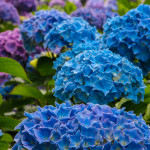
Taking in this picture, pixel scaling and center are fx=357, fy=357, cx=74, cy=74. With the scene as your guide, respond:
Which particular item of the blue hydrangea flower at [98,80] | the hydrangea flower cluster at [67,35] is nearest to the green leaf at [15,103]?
the hydrangea flower cluster at [67,35]

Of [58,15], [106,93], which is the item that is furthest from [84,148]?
[58,15]

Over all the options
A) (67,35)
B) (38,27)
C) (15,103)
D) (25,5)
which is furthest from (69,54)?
(25,5)

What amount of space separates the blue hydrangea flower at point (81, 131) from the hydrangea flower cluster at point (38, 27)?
1258mm

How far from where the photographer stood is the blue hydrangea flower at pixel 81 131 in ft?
4.36

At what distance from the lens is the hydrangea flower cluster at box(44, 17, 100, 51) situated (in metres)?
2.49

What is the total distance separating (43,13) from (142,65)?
0.85m

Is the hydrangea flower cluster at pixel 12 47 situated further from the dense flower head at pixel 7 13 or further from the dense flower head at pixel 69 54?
the dense flower head at pixel 7 13

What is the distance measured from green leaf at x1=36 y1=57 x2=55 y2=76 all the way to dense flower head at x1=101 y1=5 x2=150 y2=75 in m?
0.50

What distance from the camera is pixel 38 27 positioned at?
2.63 m

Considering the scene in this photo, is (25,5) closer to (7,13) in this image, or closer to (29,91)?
(7,13)

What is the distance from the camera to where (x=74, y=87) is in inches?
78.2

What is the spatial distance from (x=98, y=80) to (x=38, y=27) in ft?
2.85

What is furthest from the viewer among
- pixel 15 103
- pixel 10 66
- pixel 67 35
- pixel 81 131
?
pixel 15 103

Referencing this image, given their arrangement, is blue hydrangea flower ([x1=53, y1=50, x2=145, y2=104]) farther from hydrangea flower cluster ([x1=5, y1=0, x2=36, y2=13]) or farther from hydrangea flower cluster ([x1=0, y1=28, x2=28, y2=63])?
hydrangea flower cluster ([x1=5, y1=0, x2=36, y2=13])
